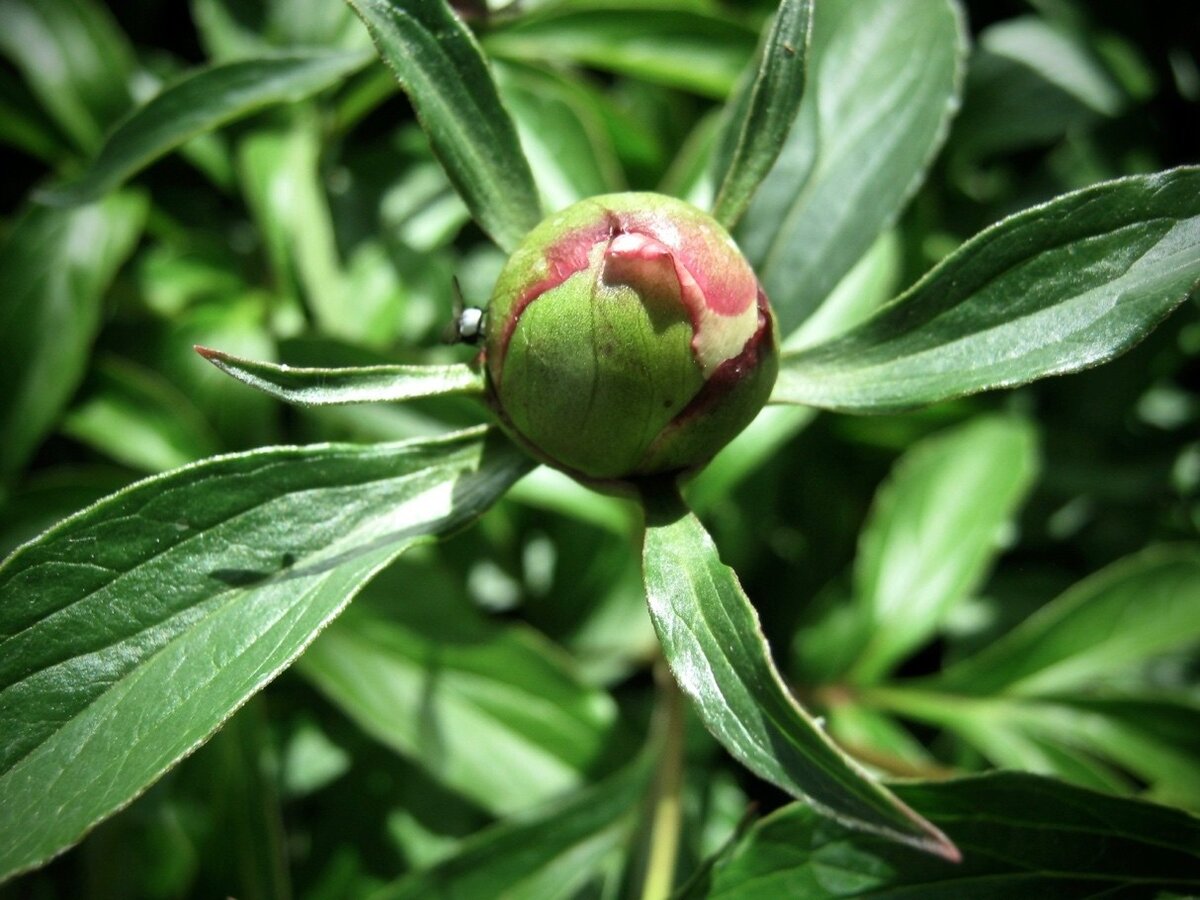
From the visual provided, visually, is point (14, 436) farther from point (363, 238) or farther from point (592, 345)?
point (592, 345)

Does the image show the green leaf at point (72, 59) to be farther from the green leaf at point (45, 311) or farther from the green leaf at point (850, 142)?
the green leaf at point (850, 142)

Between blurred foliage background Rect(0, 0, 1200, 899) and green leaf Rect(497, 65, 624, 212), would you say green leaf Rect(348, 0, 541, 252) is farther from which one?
green leaf Rect(497, 65, 624, 212)

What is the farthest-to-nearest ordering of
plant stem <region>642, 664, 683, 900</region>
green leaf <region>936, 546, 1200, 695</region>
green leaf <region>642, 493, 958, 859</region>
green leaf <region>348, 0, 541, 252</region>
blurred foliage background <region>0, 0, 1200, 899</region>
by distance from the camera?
green leaf <region>936, 546, 1200, 695</region> < blurred foliage background <region>0, 0, 1200, 899</region> < plant stem <region>642, 664, 683, 900</region> < green leaf <region>348, 0, 541, 252</region> < green leaf <region>642, 493, 958, 859</region>

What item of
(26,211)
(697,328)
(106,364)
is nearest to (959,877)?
(697,328)

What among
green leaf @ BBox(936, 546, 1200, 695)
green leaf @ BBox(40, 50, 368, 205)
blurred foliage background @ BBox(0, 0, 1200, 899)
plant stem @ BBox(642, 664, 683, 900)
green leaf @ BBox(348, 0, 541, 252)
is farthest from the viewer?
green leaf @ BBox(936, 546, 1200, 695)

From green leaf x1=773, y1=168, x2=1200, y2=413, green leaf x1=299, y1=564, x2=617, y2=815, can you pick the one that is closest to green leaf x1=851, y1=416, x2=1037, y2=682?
green leaf x1=299, y1=564, x2=617, y2=815

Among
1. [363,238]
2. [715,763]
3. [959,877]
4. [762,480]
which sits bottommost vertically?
[715,763]

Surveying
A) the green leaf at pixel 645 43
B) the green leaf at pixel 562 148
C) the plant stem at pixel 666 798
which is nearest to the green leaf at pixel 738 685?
the plant stem at pixel 666 798
